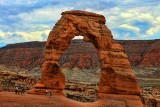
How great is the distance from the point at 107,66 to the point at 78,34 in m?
4.76

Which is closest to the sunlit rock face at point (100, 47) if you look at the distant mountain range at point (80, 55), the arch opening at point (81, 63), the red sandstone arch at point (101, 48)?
the red sandstone arch at point (101, 48)

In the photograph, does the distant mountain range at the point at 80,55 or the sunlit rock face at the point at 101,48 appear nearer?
the sunlit rock face at the point at 101,48

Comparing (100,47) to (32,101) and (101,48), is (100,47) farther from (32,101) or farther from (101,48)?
(32,101)

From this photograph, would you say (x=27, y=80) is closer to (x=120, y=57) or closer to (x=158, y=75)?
(x=120, y=57)

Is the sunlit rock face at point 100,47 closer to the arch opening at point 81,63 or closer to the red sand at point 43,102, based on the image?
the red sand at point 43,102

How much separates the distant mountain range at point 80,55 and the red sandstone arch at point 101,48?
111484 mm

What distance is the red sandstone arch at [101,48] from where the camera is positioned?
40625mm

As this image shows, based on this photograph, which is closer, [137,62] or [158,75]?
[158,75]

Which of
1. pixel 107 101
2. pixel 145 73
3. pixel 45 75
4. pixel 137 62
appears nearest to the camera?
pixel 107 101

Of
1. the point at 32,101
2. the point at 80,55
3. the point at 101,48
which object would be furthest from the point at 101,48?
the point at 80,55

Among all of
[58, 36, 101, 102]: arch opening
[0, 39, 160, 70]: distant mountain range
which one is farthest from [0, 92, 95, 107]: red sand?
[0, 39, 160, 70]: distant mountain range

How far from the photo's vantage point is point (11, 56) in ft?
558

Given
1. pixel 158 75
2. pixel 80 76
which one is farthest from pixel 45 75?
pixel 158 75

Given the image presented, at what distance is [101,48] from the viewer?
136 feet
